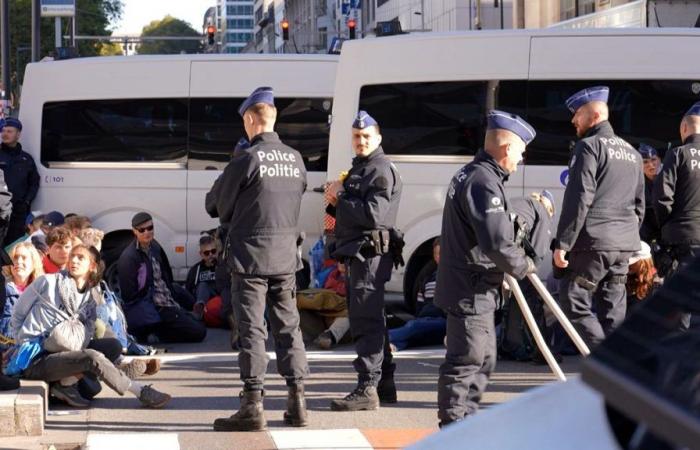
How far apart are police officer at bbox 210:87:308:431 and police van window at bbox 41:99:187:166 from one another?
21.1ft

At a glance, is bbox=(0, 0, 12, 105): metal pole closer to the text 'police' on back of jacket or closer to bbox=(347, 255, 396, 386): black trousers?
the text 'police' on back of jacket

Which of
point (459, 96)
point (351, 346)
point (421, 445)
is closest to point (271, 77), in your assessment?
point (459, 96)

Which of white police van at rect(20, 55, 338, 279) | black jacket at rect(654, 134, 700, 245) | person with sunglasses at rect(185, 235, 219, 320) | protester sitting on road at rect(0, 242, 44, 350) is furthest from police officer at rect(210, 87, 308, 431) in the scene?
white police van at rect(20, 55, 338, 279)

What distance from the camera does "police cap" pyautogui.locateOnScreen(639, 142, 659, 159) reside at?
35.7ft

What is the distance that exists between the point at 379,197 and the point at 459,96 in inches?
158

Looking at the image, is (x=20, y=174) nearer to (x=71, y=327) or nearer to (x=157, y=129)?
→ (x=157, y=129)

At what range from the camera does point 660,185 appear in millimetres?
8820

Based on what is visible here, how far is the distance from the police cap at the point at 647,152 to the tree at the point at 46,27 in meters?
65.1

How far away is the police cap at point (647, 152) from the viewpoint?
10.9 m

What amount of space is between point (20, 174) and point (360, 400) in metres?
7.07

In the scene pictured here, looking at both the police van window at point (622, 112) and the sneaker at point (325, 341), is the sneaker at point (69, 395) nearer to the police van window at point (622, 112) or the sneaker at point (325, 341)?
the sneaker at point (325, 341)

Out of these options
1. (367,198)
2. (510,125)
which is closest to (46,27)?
(367,198)

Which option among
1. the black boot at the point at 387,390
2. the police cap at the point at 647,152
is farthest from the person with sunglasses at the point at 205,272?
the black boot at the point at 387,390

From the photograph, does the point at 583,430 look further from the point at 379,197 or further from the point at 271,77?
the point at 271,77
